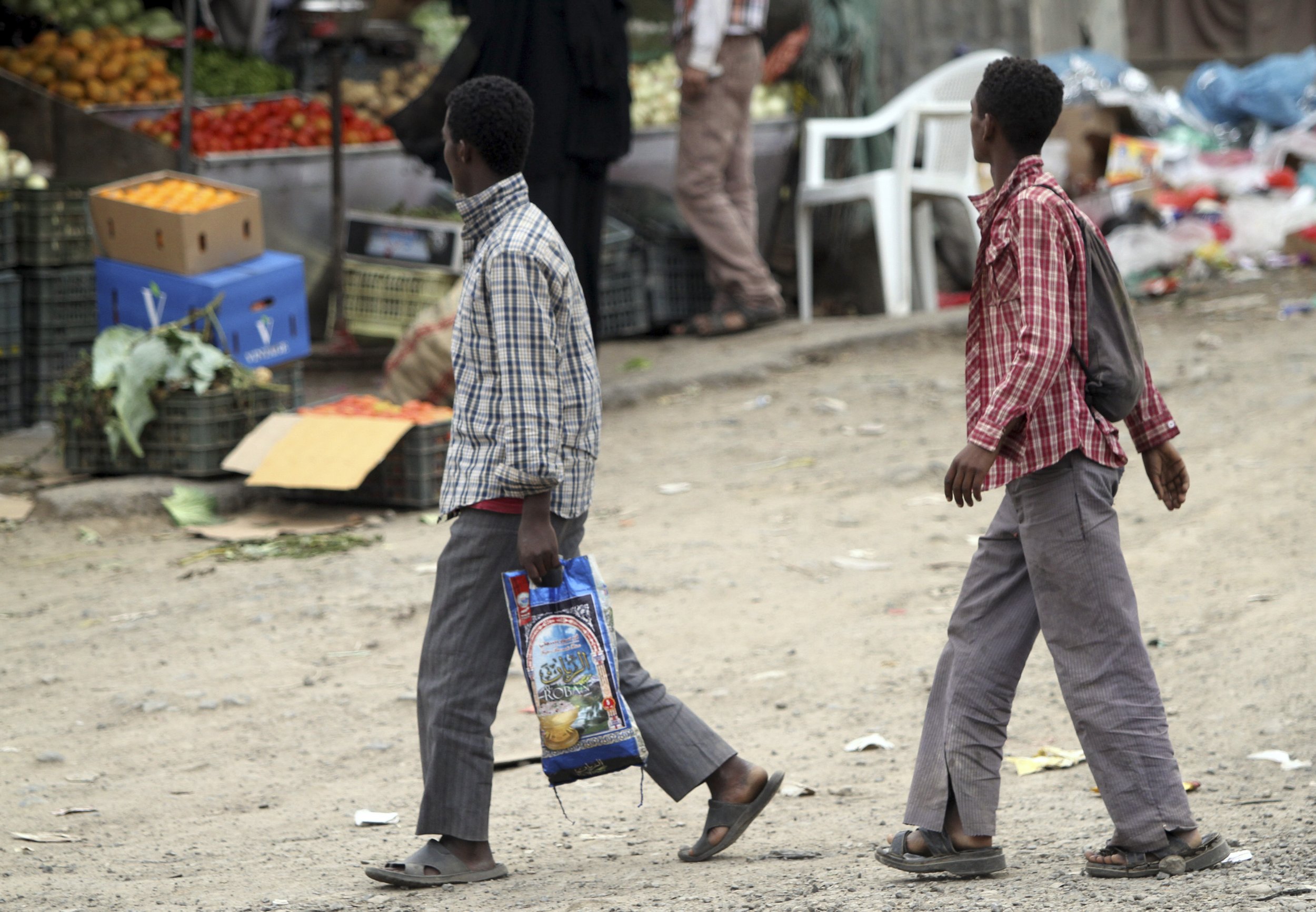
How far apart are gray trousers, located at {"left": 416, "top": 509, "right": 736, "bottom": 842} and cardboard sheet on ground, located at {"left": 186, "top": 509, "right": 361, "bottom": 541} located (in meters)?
3.21

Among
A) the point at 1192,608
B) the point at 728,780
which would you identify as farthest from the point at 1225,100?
the point at 728,780

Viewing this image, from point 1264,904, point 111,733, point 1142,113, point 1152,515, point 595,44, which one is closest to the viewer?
point 1264,904

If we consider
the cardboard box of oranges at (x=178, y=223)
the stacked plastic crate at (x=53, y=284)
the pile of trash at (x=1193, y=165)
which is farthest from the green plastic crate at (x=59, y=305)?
the pile of trash at (x=1193, y=165)

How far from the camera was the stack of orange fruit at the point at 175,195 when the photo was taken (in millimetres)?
6895

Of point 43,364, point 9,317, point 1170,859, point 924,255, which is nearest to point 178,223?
point 9,317

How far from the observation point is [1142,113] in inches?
433

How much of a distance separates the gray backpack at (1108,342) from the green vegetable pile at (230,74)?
786 cm

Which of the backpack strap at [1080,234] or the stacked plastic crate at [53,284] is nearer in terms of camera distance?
the backpack strap at [1080,234]

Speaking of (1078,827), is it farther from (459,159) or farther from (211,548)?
(211,548)

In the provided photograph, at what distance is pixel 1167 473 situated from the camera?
2891 millimetres

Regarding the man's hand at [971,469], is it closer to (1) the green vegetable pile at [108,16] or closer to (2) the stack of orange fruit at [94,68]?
(2) the stack of orange fruit at [94,68]

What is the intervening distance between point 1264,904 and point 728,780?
3.76 feet

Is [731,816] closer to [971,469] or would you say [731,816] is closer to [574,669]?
[574,669]

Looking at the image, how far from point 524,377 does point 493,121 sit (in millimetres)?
541
